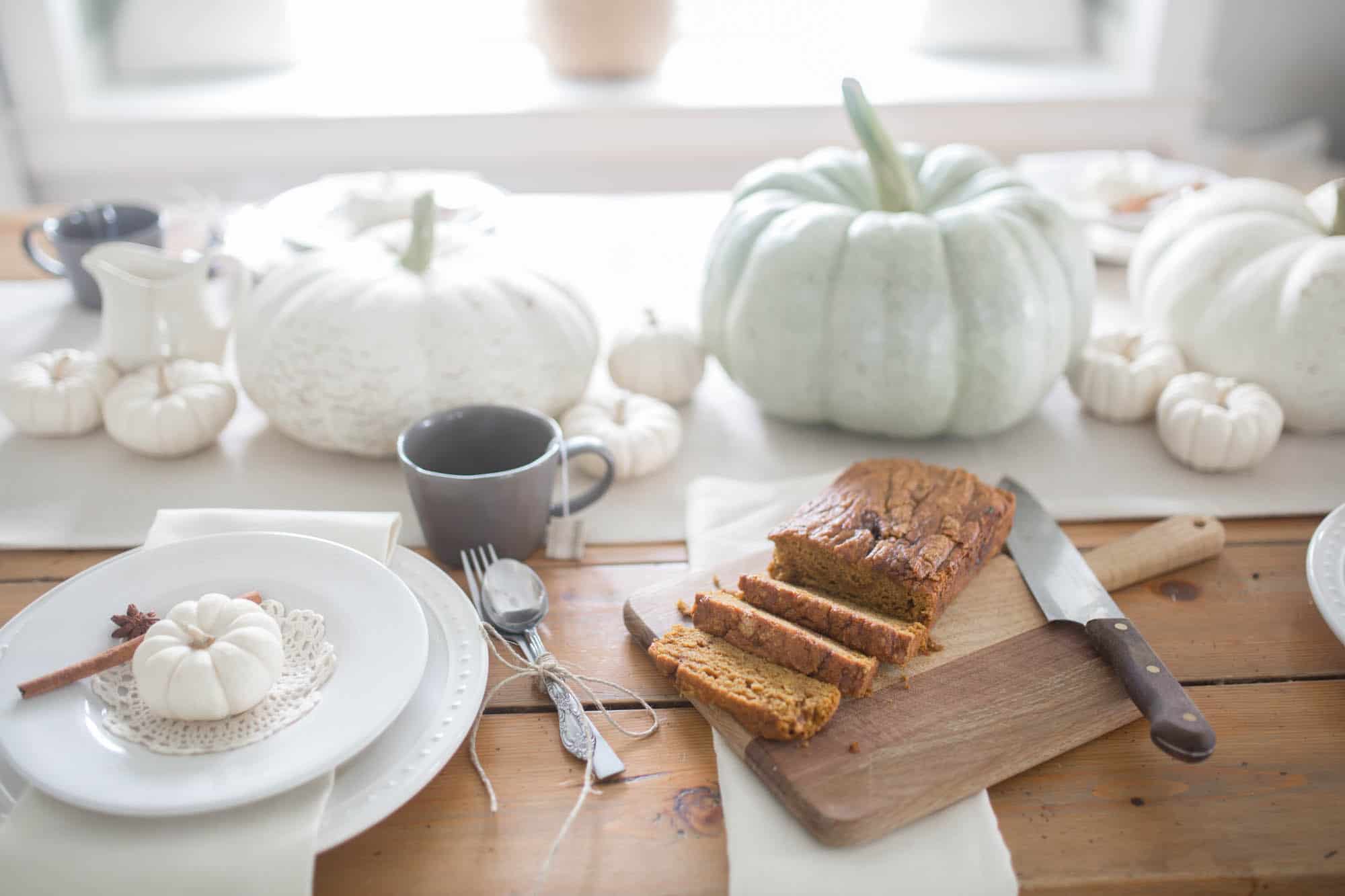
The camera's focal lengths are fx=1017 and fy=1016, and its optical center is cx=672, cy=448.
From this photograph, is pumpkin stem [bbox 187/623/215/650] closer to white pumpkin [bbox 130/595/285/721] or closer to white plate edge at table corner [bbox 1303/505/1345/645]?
white pumpkin [bbox 130/595/285/721]

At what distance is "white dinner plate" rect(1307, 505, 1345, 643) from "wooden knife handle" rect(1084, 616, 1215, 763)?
0.18m

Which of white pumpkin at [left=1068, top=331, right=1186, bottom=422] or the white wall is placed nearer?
white pumpkin at [left=1068, top=331, right=1186, bottom=422]

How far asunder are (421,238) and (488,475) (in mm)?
395

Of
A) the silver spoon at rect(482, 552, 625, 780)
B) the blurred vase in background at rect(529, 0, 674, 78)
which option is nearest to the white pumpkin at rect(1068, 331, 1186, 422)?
the silver spoon at rect(482, 552, 625, 780)

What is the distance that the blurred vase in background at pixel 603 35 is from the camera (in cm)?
294

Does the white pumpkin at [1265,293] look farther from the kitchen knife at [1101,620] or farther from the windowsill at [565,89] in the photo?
the windowsill at [565,89]

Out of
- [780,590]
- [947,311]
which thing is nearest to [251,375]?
[780,590]

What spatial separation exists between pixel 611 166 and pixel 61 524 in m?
2.26

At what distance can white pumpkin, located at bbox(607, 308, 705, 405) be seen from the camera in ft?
4.58

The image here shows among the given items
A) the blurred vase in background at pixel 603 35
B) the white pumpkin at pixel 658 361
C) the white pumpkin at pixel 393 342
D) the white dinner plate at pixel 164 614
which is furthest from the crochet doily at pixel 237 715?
the blurred vase in background at pixel 603 35

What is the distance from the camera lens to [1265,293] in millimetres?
1291

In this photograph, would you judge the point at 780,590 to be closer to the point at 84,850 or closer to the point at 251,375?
the point at 84,850

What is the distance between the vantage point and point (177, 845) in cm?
71

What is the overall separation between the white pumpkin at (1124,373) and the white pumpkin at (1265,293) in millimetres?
51
